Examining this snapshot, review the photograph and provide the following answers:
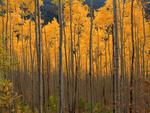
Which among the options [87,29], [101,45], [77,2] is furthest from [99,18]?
[101,45]

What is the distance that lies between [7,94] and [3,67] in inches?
169

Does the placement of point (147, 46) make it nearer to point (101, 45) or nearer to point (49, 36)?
point (101, 45)

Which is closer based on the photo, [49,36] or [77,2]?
[77,2]

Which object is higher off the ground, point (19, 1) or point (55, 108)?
point (19, 1)

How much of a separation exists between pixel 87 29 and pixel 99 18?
5.20 m

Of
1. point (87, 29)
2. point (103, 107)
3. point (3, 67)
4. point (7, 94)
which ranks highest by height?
point (87, 29)

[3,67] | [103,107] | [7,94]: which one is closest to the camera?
[3,67]

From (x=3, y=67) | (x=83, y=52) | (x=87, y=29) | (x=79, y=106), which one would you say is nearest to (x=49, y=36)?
(x=83, y=52)

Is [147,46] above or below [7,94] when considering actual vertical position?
above

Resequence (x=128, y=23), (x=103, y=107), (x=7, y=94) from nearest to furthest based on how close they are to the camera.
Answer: (x=7, y=94), (x=128, y=23), (x=103, y=107)

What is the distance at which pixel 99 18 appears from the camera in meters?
28.4

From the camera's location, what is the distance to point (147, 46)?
3438 centimetres

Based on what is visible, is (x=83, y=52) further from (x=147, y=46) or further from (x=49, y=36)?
(x=147, y=46)

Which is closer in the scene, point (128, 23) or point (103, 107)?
point (128, 23)
